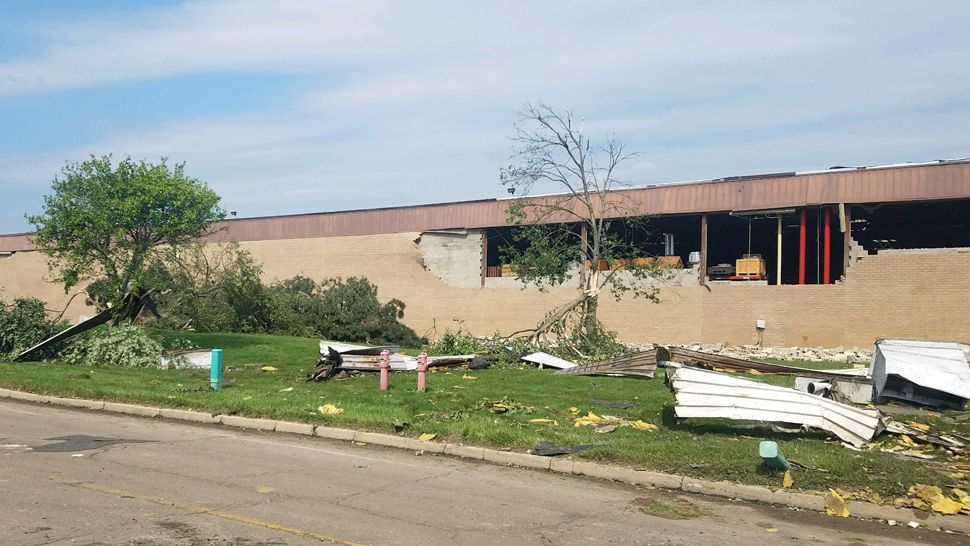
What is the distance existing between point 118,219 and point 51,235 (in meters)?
2.21

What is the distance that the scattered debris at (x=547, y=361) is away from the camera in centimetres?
2199

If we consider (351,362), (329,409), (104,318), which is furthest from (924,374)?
(104,318)

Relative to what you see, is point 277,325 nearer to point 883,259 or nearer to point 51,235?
point 51,235

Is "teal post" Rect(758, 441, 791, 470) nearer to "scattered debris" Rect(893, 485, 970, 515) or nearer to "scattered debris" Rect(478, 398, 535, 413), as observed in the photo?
"scattered debris" Rect(893, 485, 970, 515)

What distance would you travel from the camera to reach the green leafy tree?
84.5 feet

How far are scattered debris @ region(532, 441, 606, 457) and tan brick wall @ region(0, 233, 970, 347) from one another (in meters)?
25.1

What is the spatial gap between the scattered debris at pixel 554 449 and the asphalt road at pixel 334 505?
590mm

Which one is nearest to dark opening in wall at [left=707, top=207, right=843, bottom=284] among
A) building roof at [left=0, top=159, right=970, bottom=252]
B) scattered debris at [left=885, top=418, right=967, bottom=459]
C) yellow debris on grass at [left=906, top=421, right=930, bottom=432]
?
building roof at [left=0, top=159, right=970, bottom=252]

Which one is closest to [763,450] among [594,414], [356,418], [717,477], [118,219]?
[717,477]

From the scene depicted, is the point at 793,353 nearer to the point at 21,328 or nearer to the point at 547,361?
the point at 547,361

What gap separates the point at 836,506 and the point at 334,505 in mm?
5013

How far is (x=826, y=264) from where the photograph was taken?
33.8 m

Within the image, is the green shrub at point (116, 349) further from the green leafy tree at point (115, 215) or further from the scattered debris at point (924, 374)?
the scattered debris at point (924, 374)

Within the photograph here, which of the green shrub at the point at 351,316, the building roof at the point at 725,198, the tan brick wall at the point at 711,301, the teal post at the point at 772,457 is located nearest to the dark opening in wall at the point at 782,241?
the building roof at the point at 725,198
